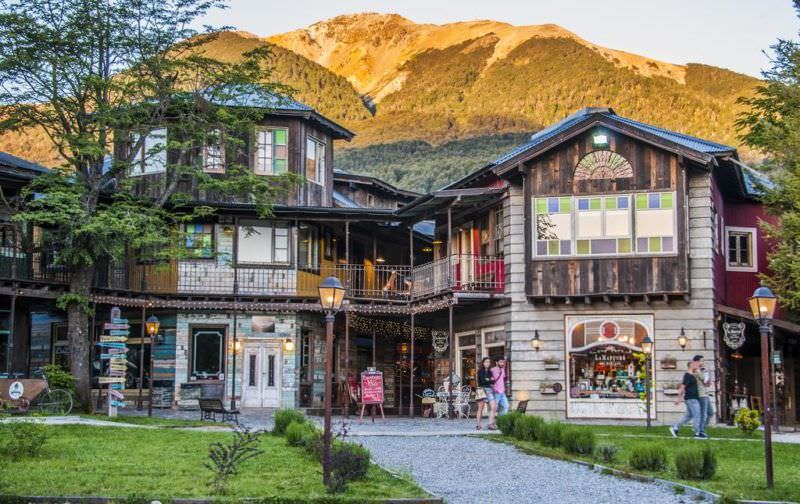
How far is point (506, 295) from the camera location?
97.0ft

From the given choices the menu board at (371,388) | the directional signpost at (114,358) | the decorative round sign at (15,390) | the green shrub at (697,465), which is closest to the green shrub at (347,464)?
the green shrub at (697,465)

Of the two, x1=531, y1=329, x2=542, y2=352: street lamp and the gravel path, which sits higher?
x1=531, y1=329, x2=542, y2=352: street lamp

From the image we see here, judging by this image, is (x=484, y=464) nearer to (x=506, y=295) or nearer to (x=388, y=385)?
(x=506, y=295)

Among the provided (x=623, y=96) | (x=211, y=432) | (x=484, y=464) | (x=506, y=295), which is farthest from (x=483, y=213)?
(x=623, y=96)

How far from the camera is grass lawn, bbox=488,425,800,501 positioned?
13.4 meters

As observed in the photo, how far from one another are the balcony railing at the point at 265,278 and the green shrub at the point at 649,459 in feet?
47.8

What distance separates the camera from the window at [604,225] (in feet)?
93.2

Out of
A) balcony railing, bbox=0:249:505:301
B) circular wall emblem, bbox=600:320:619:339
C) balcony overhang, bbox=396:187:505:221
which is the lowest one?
circular wall emblem, bbox=600:320:619:339

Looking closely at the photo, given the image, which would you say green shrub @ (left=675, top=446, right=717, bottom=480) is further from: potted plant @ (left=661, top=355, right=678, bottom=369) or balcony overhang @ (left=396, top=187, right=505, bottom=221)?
balcony overhang @ (left=396, top=187, right=505, bottom=221)

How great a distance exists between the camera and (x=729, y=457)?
57.8 feet

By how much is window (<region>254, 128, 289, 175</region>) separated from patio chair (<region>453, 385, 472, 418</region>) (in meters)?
9.32

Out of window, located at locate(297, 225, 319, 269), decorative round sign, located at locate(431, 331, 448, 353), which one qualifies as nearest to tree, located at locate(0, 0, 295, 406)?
window, located at locate(297, 225, 319, 269)

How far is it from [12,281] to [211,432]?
9577 millimetres

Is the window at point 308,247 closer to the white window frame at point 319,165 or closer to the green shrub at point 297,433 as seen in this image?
the white window frame at point 319,165
